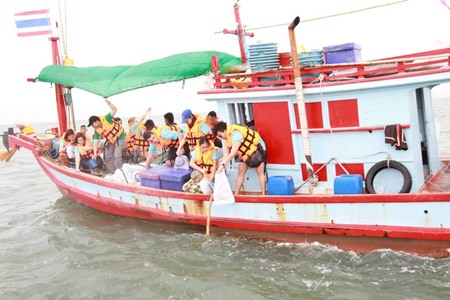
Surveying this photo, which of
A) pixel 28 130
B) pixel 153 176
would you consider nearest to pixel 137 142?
pixel 153 176

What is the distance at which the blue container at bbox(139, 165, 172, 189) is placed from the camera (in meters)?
8.80

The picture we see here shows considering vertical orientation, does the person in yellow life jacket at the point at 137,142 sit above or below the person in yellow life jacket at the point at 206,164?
above

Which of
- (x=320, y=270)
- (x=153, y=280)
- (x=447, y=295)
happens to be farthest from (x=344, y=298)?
(x=153, y=280)

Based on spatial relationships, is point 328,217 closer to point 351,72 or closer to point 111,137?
point 351,72

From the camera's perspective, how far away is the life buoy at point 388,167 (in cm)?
654

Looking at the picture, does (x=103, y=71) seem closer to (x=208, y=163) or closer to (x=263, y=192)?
(x=208, y=163)

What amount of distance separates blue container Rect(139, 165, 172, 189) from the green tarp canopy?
5.74ft

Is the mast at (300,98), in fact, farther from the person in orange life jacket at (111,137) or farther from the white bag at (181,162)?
the person in orange life jacket at (111,137)

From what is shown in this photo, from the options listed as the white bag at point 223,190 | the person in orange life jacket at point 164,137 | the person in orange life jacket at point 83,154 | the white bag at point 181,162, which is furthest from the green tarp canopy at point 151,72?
the white bag at point 223,190

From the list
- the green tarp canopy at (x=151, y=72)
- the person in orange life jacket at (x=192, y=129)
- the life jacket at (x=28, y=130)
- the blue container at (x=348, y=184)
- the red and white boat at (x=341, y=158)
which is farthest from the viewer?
the life jacket at (x=28, y=130)

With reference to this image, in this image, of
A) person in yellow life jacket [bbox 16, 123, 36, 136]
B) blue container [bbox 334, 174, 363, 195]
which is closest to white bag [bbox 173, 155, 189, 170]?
blue container [bbox 334, 174, 363, 195]

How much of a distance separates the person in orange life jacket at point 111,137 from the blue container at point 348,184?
5954mm

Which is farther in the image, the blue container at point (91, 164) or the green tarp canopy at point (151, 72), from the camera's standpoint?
the blue container at point (91, 164)

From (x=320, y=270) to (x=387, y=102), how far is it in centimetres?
266
